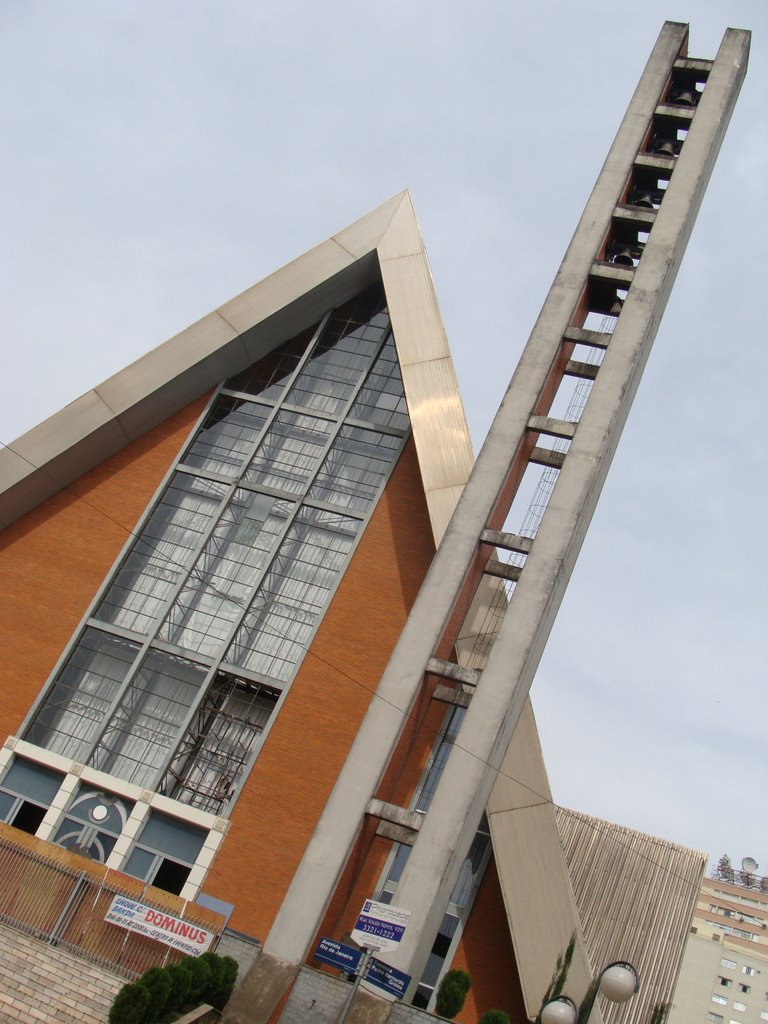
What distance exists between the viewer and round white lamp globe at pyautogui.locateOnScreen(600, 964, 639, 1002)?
1341cm

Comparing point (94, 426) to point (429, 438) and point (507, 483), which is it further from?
point (507, 483)

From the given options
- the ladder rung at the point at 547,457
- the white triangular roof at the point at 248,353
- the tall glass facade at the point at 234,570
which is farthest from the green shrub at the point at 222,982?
the white triangular roof at the point at 248,353

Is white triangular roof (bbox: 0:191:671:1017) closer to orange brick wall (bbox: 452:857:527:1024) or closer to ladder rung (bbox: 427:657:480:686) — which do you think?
orange brick wall (bbox: 452:857:527:1024)

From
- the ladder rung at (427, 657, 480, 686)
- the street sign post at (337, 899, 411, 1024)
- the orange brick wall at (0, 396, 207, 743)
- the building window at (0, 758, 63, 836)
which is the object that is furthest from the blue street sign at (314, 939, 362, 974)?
the orange brick wall at (0, 396, 207, 743)

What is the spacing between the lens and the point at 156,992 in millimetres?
13922

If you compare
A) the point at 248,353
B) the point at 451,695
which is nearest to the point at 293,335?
the point at 248,353

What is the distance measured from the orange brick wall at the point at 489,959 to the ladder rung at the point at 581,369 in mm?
10231

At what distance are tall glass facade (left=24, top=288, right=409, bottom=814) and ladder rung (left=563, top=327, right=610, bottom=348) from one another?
4.93 m

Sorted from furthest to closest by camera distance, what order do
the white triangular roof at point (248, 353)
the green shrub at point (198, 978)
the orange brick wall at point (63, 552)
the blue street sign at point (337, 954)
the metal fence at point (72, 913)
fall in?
1. the white triangular roof at point (248, 353)
2. the orange brick wall at point (63, 552)
3. the metal fence at point (72, 913)
4. the green shrub at point (198, 978)
5. the blue street sign at point (337, 954)

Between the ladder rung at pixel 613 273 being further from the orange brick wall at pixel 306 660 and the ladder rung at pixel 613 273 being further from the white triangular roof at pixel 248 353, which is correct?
the orange brick wall at pixel 306 660

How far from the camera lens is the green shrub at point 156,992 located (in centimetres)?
1383

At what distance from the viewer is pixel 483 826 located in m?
20.5

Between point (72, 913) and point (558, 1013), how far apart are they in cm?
786

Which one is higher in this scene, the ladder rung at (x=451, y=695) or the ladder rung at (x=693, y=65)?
the ladder rung at (x=693, y=65)
